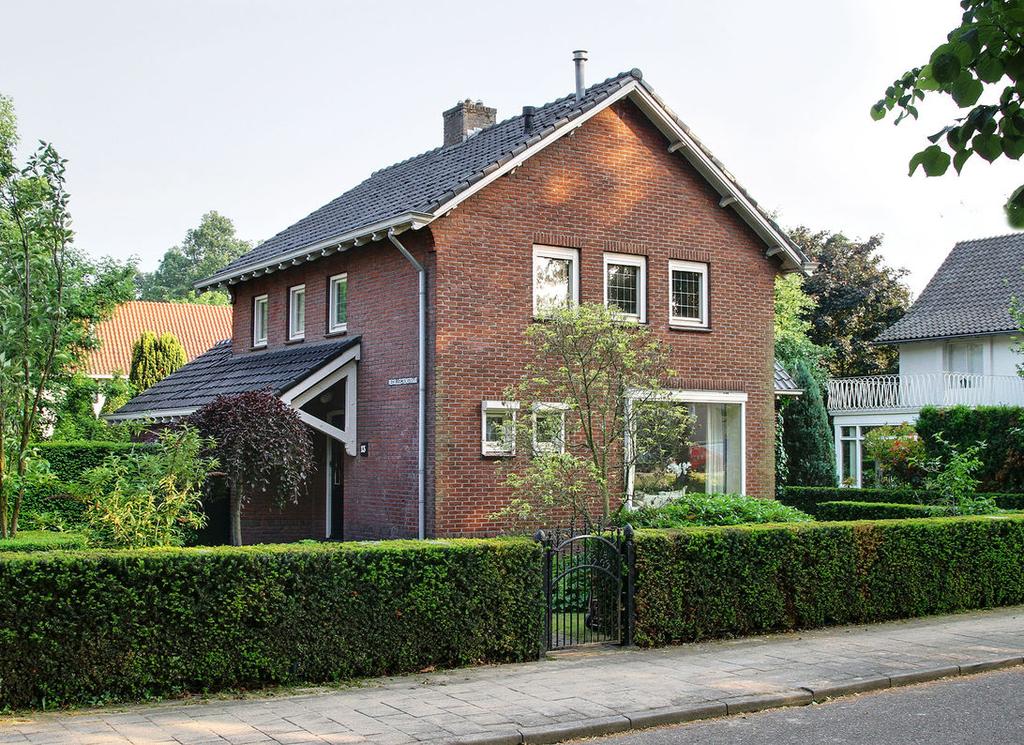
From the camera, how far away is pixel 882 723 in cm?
915

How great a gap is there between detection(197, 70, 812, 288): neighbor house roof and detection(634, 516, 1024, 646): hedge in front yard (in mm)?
7574

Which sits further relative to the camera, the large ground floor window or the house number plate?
the large ground floor window

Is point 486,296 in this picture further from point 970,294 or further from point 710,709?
point 970,294

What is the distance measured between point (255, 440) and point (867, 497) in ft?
48.1

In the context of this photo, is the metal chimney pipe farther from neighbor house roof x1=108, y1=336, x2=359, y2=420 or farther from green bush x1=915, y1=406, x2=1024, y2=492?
green bush x1=915, y1=406, x2=1024, y2=492

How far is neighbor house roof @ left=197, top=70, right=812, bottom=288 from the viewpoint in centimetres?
1845

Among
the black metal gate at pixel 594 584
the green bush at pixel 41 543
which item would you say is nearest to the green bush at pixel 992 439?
the black metal gate at pixel 594 584

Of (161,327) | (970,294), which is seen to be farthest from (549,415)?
(161,327)

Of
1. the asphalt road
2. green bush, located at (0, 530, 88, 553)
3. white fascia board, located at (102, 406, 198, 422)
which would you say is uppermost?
white fascia board, located at (102, 406, 198, 422)

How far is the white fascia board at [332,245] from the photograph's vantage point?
1770 centimetres

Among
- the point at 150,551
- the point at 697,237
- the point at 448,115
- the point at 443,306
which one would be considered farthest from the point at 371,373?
the point at 150,551

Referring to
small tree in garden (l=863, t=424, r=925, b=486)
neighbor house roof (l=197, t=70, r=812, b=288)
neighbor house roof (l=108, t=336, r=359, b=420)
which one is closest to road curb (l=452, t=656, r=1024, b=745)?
neighbor house roof (l=197, t=70, r=812, b=288)

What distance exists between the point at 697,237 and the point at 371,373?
6.63m

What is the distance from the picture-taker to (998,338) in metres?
39.2
